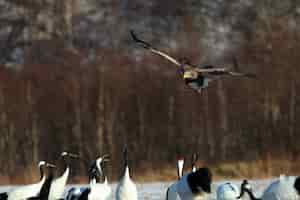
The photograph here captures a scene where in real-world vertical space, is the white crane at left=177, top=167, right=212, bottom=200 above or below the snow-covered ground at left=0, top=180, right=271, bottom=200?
above

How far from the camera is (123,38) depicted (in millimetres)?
40906

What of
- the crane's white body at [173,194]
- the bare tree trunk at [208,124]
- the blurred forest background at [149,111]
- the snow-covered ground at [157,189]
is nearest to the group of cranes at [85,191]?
the crane's white body at [173,194]

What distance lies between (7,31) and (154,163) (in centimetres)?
1679

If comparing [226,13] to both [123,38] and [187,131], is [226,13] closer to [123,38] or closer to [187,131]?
[123,38]

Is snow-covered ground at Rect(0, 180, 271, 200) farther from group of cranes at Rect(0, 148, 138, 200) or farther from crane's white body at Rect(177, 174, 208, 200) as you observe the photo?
crane's white body at Rect(177, 174, 208, 200)

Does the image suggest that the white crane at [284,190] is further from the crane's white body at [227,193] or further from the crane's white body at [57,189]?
the crane's white body at [57,189]

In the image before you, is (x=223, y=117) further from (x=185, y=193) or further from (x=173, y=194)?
(x=185, y=193)

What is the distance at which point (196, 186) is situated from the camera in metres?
14.2

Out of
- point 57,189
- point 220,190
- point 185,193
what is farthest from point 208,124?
point 185,193

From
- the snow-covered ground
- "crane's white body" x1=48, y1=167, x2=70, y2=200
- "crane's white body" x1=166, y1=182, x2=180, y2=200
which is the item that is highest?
"crane's white body" x1=166, y1=182, x2=180, y2=200

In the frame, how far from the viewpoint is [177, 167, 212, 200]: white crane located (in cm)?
1415

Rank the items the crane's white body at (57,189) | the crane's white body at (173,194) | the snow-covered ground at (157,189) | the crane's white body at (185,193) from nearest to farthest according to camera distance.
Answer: the crane's white body at (185,193), the crane's white body at (173,194), the crane's white body at (57,189), the snow-covered ground at (157,189)

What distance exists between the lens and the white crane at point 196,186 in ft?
46.4

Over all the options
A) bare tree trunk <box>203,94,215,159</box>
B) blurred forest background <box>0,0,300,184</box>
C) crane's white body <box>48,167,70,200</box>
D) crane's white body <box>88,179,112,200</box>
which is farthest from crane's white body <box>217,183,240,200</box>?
bare tree trunk <box>203,94,215,159</box>
